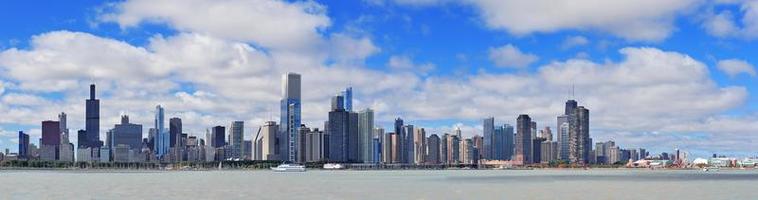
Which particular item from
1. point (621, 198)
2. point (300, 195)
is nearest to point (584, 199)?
point (621, 198)

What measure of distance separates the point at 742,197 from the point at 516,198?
26371 millimetres

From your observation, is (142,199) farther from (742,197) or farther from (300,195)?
(742,197)

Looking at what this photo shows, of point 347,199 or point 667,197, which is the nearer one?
point 347,199

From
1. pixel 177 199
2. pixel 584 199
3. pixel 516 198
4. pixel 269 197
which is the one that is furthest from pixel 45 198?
pixel 584 199

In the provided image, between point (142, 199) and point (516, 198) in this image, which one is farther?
point (516, 198)

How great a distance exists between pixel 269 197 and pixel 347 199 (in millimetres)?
10416

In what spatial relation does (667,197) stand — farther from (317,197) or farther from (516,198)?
(317,197)

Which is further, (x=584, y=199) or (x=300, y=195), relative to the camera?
(x=300, y=195)

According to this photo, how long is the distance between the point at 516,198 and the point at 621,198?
1186 cm

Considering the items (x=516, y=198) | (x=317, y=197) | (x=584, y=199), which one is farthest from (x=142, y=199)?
(x=584, y=199)

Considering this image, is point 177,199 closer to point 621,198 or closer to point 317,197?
point 317,197

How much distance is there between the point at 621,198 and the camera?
104m

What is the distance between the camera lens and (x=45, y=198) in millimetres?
100938

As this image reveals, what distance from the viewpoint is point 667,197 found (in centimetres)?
10944
